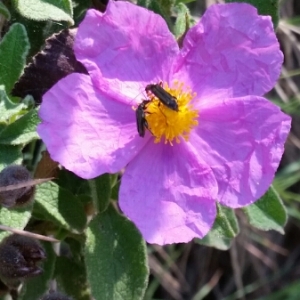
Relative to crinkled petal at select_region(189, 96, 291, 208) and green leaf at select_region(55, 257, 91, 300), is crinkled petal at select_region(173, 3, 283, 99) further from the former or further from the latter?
green leaf at select_region(55, 257, 91, 300)

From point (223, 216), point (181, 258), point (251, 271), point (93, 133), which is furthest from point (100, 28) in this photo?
point (251, 271)

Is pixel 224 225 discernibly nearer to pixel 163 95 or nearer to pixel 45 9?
pixel 163 95

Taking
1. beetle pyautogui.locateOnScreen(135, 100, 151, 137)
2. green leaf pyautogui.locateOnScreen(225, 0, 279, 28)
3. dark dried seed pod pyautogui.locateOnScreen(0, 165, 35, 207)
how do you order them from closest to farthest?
1. dark dried seed pod pyautogui.locateOnScreen(0, 165, 35, 207)
2. beetle pyautogui.locateOnScreen(135, 100, 151, 137)
3. green leaf pyautogui.locateOnScreen(225, 0, 279, 28)

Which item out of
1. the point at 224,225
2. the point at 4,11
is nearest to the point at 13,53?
the point at 4,11

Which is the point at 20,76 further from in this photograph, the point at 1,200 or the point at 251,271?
the point at 251,271

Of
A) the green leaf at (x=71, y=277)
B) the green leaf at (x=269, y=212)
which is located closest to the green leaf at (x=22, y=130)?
Result: the green leaf at (x=71, y=277)

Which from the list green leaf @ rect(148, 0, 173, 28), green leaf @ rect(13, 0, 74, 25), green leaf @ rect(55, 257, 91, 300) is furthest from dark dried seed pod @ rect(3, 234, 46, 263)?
green leaf @ rect(148, 0, 173, 28)

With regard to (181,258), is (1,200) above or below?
above
